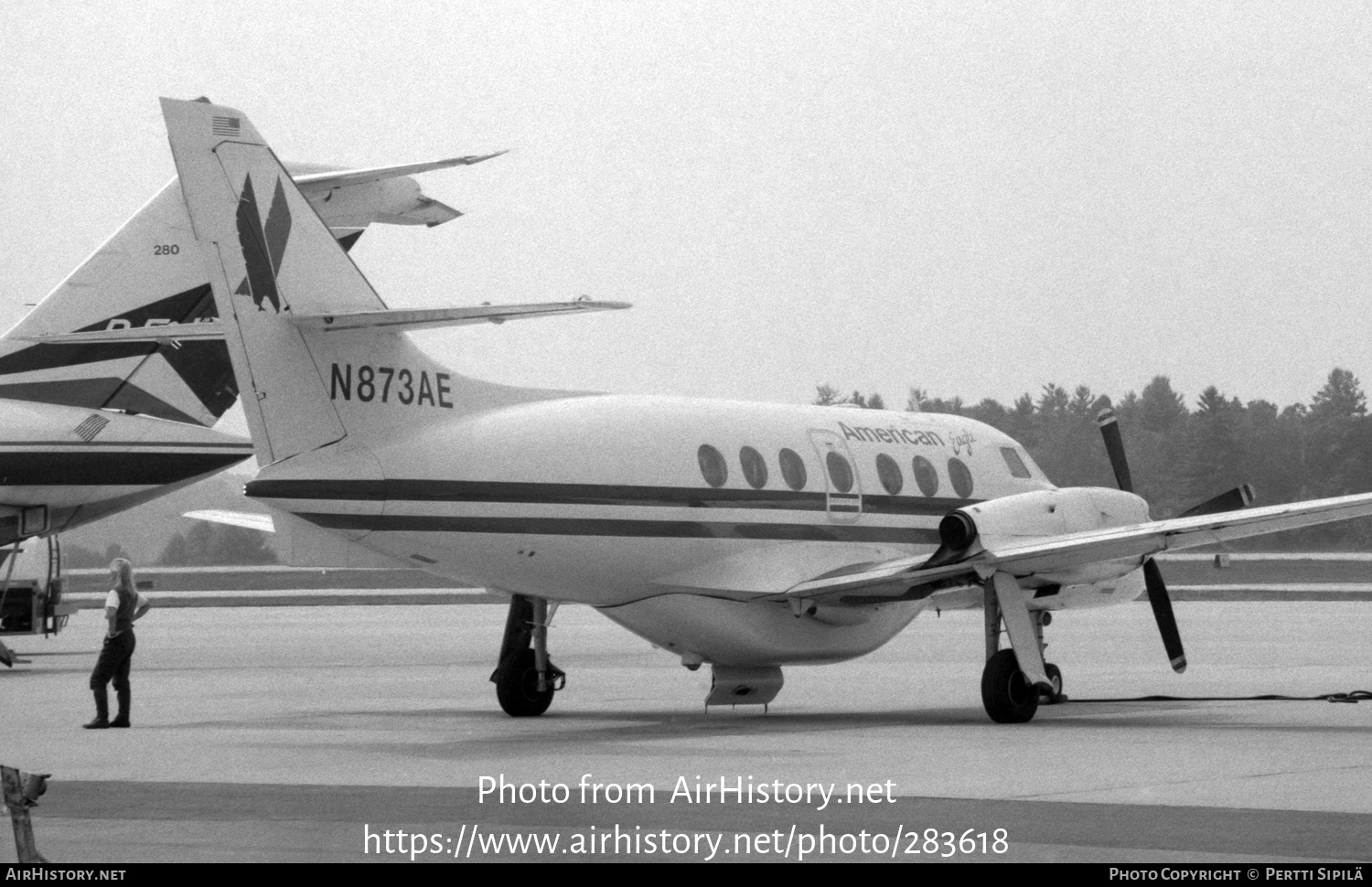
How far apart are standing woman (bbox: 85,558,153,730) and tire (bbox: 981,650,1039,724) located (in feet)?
29.4

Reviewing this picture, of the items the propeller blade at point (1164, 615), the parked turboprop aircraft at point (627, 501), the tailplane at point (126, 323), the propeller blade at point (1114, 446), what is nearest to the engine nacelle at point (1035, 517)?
the parked turboprop aircraft at point (627, 501)

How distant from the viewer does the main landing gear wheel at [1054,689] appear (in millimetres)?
18031

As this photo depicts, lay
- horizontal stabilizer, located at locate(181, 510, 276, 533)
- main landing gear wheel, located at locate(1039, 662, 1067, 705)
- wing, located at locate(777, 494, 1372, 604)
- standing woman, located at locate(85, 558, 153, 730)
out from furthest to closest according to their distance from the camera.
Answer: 1. horizontal stabilizer, located at locate(181, 510, 276, 533)
2. standing woman, located at locate(85, 558, 153, 730)
3. main landing gear wheel, located at locate(1039, 662, 1067, 705)
4. wing, located at locate(777, 494, 1372, 604)

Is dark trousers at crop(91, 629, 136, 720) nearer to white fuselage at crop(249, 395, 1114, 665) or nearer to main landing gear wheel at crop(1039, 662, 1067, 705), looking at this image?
white fuselage at crop(249, 395, 1114, 665)

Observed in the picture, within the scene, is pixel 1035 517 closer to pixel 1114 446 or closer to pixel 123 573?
pixel 1114 446

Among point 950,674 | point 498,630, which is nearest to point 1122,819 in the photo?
point 950,674

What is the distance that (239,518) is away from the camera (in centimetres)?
2569

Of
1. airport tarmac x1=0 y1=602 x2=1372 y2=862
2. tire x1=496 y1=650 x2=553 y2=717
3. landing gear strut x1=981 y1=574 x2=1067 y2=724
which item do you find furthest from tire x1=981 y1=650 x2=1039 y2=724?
tire x1=496 y1=650 x2=553 y2=717

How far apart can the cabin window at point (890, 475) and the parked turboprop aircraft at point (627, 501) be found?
0.02 m

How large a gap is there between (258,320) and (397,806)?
6.14 metres

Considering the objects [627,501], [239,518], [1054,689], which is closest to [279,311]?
[627,501]

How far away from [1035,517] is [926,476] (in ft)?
10.3

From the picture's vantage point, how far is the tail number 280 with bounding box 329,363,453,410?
1648 centimetres

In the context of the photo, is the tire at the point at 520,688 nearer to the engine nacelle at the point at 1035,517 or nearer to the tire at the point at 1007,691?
the engine nacelle at the point at 1035,517
